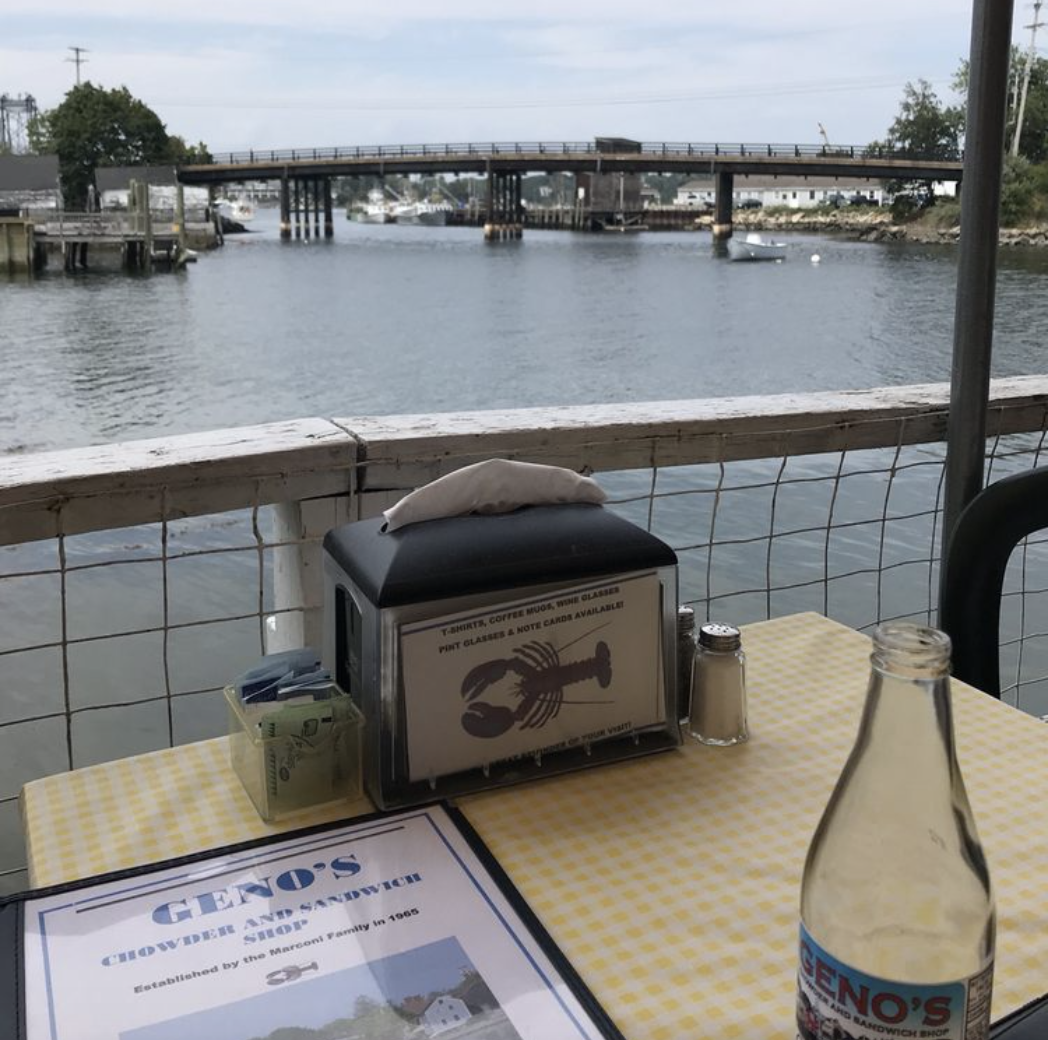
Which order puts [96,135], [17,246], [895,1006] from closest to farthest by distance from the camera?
[895,1006]
[17,246]
[96,135]

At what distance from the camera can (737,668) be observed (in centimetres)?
86

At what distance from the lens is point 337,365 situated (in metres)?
19.5

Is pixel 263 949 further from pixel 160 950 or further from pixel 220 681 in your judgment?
pixel 220 681

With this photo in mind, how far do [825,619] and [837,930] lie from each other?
67cm

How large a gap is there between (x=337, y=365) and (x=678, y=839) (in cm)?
1928

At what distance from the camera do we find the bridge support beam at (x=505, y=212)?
173ft

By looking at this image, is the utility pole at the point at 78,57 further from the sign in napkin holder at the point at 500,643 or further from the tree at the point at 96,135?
the sign in napkin holder at the point at 500,643

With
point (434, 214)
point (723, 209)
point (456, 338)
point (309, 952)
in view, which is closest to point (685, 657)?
point (309, 952)

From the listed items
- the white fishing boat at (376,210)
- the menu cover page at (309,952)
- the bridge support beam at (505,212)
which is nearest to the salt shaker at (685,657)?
the menu cover page at (309,952)

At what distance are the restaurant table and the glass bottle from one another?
11 centimetres

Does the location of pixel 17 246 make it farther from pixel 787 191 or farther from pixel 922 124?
pixel 787 191

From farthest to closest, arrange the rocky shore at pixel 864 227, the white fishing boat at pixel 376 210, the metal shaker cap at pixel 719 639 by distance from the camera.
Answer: the white fishing boat at pixel 376 210, the rocky shore at pixel 864 227, the metal shaker cap at pixel 719 639

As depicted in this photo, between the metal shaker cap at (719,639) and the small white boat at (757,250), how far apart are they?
3948 cm

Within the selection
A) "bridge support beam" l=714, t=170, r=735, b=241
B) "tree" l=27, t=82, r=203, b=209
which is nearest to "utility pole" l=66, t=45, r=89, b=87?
"tree" l=27, t=82, r=203, b=209
